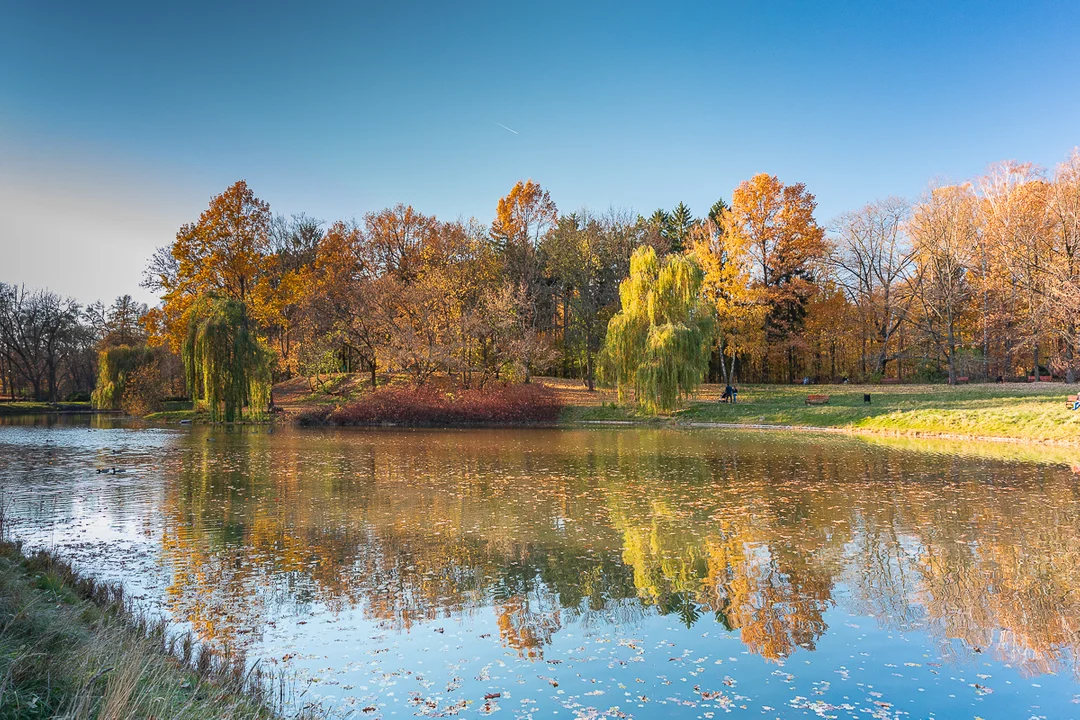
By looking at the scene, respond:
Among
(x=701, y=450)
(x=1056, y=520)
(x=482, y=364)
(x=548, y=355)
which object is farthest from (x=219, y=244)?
(x=1056, y=520)

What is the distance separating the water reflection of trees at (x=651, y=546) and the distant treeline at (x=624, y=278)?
21.6 metres

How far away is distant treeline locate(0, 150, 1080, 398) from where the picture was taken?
135 feet

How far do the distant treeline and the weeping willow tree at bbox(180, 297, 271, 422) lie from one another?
2.14 ft

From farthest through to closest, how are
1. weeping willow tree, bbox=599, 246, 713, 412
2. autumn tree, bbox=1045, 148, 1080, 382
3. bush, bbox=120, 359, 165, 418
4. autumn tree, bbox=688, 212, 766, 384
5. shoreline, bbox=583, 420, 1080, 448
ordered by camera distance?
bush, bbox=120, 359, 165, 418, autumn tree, bbox=688, 212, 766, 384, autumn tree, bbox=1045, 148, 1080, 382, weeping willow tree, bbox=599, 246, 713, 412, shoreline, bbox=583, 420, 1080, 448

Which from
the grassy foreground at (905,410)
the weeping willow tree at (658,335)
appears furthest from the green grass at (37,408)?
the weeping willow tree at (658,335)

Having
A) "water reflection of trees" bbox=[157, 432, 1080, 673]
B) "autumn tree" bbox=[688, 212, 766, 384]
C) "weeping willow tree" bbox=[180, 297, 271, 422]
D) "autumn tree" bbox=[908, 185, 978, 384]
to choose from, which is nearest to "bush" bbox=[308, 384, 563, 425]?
"weeping willow tree" bbox=[180, 297, 271, 422]

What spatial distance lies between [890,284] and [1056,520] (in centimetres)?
4286

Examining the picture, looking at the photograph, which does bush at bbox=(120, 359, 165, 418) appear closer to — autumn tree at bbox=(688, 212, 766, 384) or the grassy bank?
autumn tree at bbox=(688, 212, 766, 384)

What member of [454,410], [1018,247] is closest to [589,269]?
[454,410]

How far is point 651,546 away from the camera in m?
11.1

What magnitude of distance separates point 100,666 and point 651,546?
780 centimetres

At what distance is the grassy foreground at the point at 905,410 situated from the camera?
1029 inches

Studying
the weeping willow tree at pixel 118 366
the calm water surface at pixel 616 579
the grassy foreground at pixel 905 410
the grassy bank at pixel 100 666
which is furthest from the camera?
the weeping willow tree at pixel 118 366

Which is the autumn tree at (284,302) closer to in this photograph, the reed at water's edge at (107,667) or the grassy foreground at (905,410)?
the grassy foreground at (905,410)
